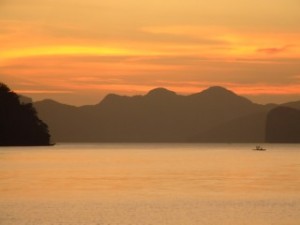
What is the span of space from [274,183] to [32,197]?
115 feet

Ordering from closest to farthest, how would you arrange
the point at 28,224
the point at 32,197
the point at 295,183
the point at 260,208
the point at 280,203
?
the point at 28,224 → the point at 260,208 → the point at 280,203 → the point at 32,197 → the point at 295,183

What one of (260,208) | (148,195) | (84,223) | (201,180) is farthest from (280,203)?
(201,180)

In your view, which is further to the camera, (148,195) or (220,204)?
(148,195)

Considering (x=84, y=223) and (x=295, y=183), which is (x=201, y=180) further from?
(x=84, y=223)

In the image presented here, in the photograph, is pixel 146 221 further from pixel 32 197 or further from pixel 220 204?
pixel 32 197

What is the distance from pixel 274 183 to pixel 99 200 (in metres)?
32.3

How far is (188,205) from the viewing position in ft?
219

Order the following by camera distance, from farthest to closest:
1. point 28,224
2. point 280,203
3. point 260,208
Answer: point 280,203, point 260,208, point 28,224

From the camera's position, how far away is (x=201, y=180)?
101 meters

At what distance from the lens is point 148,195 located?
7694 cm

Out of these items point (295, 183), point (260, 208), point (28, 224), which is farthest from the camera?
point (295, 183)

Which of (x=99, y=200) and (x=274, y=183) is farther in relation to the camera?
(x=274, y=183)

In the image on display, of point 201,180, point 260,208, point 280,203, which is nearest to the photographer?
point 260,208

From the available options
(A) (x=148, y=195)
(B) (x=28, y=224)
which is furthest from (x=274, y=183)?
(B) (x=28, y=224)
